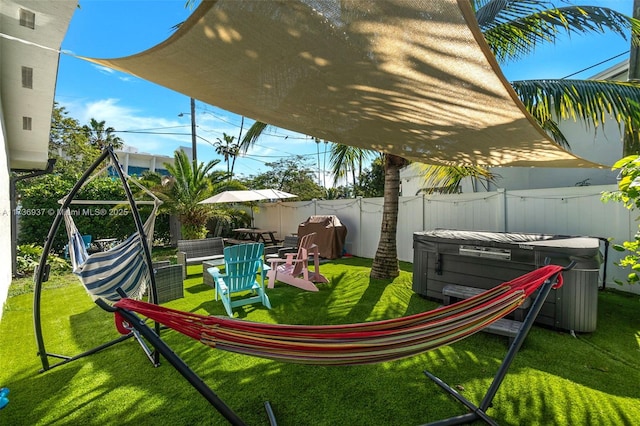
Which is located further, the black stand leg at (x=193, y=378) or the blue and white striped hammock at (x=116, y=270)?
the blue and white striped hammock at (x=116, y=270)

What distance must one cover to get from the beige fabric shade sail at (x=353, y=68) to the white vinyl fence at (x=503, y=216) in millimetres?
2753

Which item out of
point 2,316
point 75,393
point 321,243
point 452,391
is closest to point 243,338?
point 452,391

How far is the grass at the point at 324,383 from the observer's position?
7.41 feet

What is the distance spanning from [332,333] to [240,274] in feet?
10.1

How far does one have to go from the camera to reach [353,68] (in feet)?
6.98

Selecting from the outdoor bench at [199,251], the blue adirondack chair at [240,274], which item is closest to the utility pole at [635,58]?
the blue adirondack chair at [240,274]

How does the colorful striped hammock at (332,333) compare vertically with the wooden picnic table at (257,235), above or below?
above

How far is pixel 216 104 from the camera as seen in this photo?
3.08m

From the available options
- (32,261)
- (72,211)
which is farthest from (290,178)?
(32,261)

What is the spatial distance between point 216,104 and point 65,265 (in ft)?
24.2

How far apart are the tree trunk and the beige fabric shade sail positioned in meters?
2.68

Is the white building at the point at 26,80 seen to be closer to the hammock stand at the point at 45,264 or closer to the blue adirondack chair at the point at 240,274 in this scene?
the hammock stand at the point at 45,264

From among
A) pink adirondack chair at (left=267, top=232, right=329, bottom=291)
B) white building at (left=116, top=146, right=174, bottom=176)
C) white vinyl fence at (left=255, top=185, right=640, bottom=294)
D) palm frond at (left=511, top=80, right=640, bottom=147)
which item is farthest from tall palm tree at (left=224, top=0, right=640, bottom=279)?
white building at (left=116, top=146, right=174, bottom=176)

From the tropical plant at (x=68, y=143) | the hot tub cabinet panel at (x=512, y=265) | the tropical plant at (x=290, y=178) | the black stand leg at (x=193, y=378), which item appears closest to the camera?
the black stand leg at (x=193, y=378)
